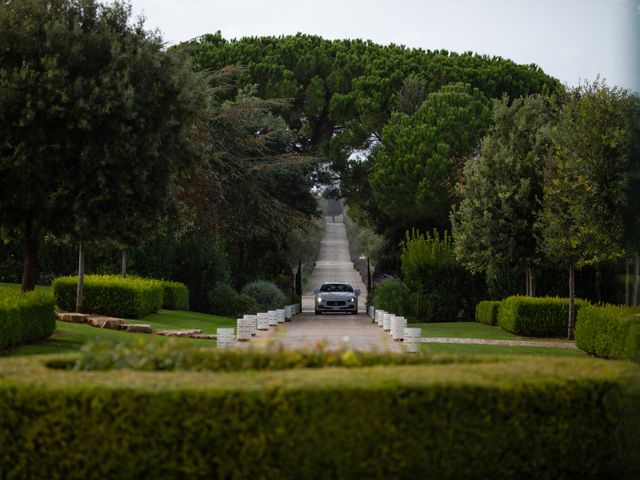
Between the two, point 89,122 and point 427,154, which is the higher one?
point 427,154

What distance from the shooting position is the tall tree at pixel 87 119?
18.9 metres

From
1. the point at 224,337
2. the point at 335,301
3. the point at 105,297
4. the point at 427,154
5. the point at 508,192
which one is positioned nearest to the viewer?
the point at 224,337

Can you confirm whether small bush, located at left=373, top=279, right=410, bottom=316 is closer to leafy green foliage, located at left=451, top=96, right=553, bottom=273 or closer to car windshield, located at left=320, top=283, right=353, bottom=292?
Result: car windshield, located at left=320, top=283, right=353, bottom=292

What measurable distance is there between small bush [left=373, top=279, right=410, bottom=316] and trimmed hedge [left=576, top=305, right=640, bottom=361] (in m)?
15.2

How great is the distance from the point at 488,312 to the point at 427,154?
41.5ft

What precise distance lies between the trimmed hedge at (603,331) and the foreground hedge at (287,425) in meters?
9.10

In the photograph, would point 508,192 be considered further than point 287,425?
Yes

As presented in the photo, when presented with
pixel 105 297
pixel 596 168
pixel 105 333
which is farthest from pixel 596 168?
pixel 105 297

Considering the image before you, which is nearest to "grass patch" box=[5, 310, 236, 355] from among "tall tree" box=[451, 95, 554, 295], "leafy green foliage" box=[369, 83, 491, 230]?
"tall tree" box=[451, 95, 554, 295]

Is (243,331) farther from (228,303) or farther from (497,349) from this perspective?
(228,303)

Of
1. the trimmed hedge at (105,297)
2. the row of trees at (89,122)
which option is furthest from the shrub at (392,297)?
the row of trees at (89,122)

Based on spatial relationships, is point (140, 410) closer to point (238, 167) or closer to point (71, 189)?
point (71, 189)

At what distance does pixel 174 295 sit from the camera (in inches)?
1309

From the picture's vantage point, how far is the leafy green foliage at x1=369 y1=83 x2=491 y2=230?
43.5m
